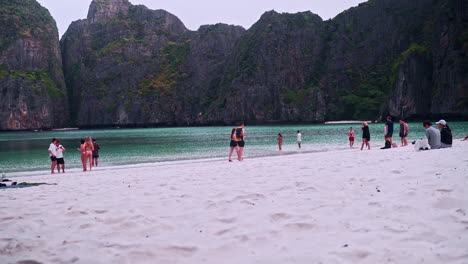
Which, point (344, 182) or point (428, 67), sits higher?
point (428, 67)

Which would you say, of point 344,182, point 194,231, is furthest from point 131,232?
point 344,182

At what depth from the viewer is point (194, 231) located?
484 centimetres

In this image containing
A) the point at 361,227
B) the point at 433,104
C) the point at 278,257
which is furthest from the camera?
the point at 433,104

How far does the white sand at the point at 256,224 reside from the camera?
388 centimetres

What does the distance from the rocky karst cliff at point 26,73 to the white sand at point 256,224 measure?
19444 cm

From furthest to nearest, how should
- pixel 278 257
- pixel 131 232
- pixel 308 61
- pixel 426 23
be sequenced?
1. pixel 308 61
2. pixel 426 23
3. pixel 131 232
4. pixel 278 257

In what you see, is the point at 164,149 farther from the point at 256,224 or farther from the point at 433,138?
the point at 256,224

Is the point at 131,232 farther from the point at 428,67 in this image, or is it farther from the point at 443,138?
the point at 428,67

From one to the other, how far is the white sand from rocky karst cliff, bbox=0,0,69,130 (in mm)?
194439

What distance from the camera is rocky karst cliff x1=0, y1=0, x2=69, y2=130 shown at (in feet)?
559

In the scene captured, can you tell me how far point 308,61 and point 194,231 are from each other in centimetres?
19299

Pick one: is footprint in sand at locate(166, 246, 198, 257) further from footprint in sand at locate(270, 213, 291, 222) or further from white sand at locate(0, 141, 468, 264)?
footprint in sand at locate(270, 213, 291, 222)

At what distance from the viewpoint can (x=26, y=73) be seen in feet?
593

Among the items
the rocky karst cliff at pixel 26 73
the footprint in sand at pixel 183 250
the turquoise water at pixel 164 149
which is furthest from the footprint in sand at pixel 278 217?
the rocky karst cliff at pixel 26 73
